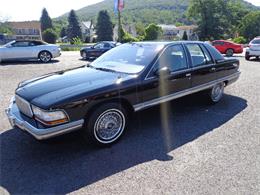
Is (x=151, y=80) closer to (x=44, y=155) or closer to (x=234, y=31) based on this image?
(x=44, y=155)

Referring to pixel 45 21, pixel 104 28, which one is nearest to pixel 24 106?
pixel 104 28

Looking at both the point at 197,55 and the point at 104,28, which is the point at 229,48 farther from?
the point at 104,28

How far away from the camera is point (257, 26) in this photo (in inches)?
2357

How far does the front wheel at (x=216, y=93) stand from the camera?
5.61 m

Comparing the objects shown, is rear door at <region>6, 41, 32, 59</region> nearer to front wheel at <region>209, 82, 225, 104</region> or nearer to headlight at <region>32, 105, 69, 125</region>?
front wheel at <region>209, 82, 225, 104</region>

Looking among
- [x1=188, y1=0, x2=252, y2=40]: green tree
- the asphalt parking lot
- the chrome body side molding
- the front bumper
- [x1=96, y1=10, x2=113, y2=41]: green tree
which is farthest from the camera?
[x1=96, y1=10, x2=113, y2=41]: green tree

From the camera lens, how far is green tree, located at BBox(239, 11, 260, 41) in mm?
59656

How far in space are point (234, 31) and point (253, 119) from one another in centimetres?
6545

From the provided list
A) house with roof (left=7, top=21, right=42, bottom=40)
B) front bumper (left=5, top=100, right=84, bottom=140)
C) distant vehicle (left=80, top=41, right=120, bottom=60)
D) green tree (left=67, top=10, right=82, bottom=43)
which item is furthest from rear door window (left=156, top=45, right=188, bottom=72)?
house with roof (left=7, top=21, right=42, bottom=40)

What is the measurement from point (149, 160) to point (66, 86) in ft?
5.15

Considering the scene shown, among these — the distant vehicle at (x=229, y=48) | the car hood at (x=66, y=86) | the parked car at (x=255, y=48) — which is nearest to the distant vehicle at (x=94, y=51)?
the parked car at (x=255, y=48)

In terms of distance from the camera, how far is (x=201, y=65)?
203 inches

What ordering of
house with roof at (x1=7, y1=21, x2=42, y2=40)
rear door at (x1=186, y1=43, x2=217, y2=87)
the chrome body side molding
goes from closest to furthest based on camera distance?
the chrome body side molding
rear door at (x1=186, y1=43, x2=217, y2=87)
house with roof at (x1=7, y1=21, x2=42, y2=40)

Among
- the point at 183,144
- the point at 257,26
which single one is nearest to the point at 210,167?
the point at 183,144
